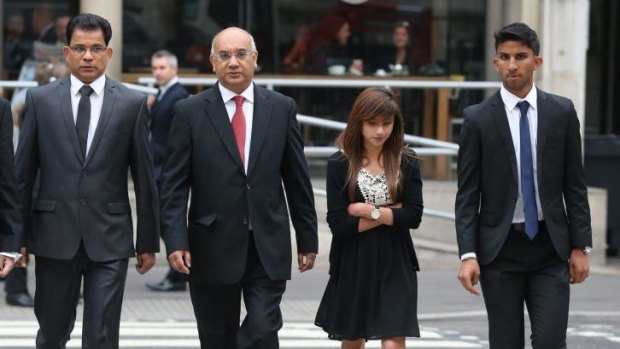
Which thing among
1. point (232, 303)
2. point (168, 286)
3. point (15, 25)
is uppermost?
point (15, 25)

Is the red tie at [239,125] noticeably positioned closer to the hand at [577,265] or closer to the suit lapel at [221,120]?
the suit lapel at [221,120]

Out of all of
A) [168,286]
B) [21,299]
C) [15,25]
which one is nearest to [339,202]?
[21,299]

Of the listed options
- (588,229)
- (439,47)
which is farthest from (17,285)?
(439,47)

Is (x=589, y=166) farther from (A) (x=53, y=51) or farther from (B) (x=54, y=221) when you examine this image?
(B) (x=54, y=221)

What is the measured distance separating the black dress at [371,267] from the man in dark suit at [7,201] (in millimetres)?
1609

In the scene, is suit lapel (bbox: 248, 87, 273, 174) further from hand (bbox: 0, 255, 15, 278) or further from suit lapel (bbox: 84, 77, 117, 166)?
hand (bbox: 0, 255, 15, 278)

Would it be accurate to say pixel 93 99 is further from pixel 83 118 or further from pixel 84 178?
pixel 84 178

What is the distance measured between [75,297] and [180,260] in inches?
23.7

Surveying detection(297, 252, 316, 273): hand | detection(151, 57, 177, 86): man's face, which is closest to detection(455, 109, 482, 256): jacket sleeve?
detection(297, 252, 316, 273): hand

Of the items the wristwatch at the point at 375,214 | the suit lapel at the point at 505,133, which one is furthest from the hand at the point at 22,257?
the suit lapel at the point at 505,133

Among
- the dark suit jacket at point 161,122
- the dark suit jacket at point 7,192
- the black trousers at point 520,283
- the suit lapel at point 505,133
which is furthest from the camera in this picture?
the dark suit jacket at point 161,122

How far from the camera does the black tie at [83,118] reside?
7.78 m

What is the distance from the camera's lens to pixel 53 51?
16.8 meters

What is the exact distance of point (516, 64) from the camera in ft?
24.3
